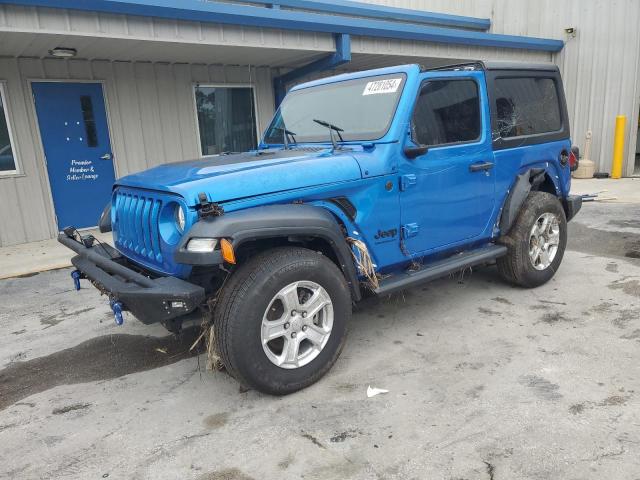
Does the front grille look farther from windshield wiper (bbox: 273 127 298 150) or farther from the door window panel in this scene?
the door window panel

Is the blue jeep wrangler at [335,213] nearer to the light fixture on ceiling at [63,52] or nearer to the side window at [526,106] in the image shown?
the side window at [526,106]

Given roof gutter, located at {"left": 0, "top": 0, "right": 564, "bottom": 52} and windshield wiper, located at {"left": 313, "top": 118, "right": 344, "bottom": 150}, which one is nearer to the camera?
windshield wiper, located at {"left": 313, "top": 118, "right": 344, "bottom": 150}

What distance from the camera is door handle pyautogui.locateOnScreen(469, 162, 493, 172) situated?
154 inches

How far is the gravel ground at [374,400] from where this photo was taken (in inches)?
95.1

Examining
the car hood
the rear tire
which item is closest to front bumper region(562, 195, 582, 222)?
the rear tire

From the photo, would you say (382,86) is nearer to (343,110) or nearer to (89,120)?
(343,110)

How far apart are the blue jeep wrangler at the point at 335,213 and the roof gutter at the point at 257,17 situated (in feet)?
8.74

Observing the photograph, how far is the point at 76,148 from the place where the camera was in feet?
25.5

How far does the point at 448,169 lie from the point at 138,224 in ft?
7.44

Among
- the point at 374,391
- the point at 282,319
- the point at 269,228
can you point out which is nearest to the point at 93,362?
the point at 282,319

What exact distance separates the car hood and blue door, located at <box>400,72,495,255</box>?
570 mm

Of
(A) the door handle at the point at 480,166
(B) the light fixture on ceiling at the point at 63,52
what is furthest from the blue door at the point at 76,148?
(A) the door handle at the point at 480,166

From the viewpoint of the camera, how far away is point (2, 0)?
5039mm

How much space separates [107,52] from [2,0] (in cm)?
214
